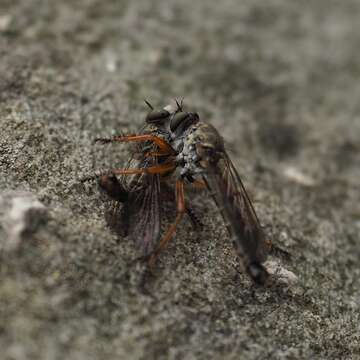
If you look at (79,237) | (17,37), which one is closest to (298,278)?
(79,237)

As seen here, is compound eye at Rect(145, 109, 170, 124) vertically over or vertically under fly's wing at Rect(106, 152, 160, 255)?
over

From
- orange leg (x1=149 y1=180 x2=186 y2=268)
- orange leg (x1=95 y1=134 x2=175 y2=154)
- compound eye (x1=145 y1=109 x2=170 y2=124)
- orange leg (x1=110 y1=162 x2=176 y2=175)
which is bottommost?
orange leg (x1=149 y1=180 x2=186 y2=268)

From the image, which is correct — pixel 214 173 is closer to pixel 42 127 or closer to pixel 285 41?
pixel 42 127

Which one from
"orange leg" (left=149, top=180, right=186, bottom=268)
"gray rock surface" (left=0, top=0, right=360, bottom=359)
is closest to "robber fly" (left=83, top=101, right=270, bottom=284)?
"orange leg" (left=149, top=180, right=186, bottom=268)

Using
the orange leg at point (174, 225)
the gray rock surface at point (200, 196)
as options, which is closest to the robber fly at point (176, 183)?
the orange leg at point (174, 225)

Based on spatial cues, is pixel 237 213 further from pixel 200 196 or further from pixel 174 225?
pixel 200 196

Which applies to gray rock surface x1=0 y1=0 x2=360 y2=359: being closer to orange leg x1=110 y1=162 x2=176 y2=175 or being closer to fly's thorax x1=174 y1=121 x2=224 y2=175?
orange leg x1=110 y1=162 x2=176 y2=175

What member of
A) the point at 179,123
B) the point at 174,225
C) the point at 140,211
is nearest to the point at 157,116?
the point at 179,123

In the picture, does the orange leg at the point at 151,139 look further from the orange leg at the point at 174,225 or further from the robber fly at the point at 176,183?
the orange leg at the point at 174,225
